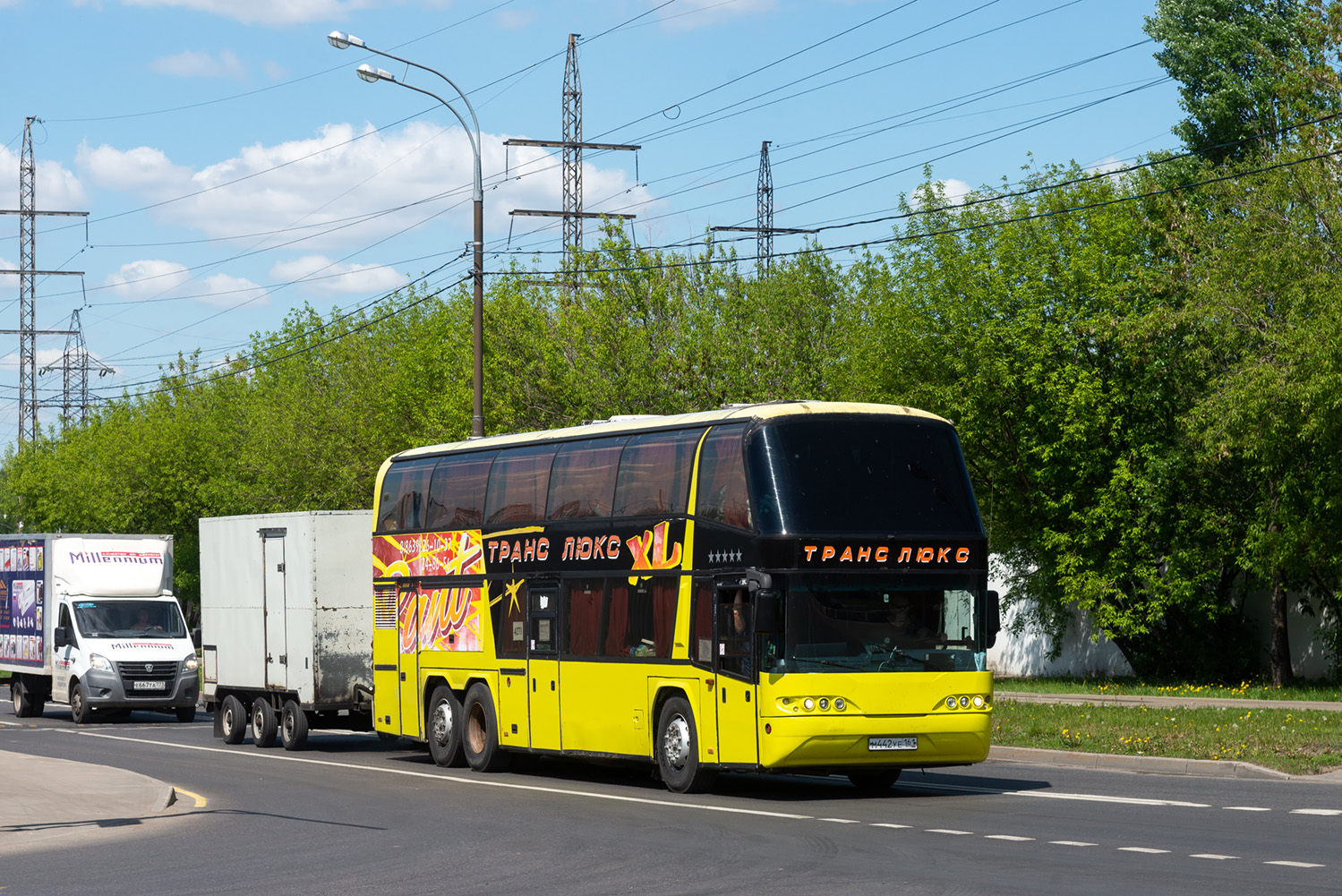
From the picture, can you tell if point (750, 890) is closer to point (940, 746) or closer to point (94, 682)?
point (940, 746)

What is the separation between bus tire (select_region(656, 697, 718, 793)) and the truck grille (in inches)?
721

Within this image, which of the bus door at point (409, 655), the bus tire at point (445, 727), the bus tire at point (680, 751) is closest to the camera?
the bus tire at point (680, 751)

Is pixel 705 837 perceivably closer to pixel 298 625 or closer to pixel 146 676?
pixel 298 625

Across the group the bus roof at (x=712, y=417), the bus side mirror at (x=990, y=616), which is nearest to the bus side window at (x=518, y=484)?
the bus roof at (x=712, y=417)

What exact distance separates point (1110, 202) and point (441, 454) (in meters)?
17.5

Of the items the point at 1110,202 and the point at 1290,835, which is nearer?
the point at 1290,835

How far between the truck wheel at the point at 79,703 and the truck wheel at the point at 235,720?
23.0 feet

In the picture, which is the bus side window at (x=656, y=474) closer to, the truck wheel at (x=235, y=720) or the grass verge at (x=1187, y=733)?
→ the grass verge at (x=1187, y=733)

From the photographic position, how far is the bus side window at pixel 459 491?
2208 cm

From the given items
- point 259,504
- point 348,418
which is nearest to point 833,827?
point 348,418

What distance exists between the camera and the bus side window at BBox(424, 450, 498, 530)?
72.4ft

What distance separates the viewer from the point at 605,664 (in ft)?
63.4

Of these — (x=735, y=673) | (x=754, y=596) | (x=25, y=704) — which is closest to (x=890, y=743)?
(x=735, y=673)

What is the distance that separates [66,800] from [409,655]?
6874 millimetres
